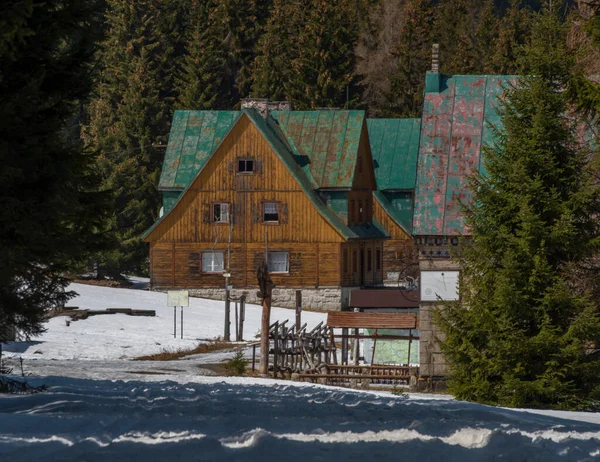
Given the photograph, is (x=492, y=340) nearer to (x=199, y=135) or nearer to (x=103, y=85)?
(x=199, y=135)

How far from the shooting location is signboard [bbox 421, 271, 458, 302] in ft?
88.3

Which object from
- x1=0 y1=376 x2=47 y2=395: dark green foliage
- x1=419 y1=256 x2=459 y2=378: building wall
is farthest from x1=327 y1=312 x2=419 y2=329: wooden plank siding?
x1=0 y1=376 x2=47 y2=395: dark green foliage

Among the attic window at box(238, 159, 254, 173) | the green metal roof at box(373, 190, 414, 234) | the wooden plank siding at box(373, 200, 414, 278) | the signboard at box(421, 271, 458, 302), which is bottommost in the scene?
the signboard at box(421, 271, 458, 302)

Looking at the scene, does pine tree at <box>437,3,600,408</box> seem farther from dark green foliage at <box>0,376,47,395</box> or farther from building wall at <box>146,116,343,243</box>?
building wall at <box>146,116,343,243</box>

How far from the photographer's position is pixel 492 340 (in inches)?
810

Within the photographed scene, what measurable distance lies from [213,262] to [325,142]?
24.4 feet

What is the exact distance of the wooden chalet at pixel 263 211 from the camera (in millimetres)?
52875

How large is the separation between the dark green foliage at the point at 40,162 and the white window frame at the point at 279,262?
3902 cm

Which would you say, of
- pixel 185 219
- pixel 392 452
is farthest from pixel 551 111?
pixel 185 219

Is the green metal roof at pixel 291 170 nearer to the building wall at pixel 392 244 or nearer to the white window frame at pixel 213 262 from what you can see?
the white window frame at pixel 213 262

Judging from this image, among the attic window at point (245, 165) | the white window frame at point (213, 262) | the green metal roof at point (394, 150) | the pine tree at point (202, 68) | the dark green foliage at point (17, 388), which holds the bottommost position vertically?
the dark green foliage at point (17, 388)

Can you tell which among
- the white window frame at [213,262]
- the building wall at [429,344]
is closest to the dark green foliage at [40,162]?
the building wall at [429,344]

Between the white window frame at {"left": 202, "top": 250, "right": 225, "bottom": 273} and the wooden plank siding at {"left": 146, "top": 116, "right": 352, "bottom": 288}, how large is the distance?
0.23 metres

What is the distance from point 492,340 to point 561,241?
2088mm
